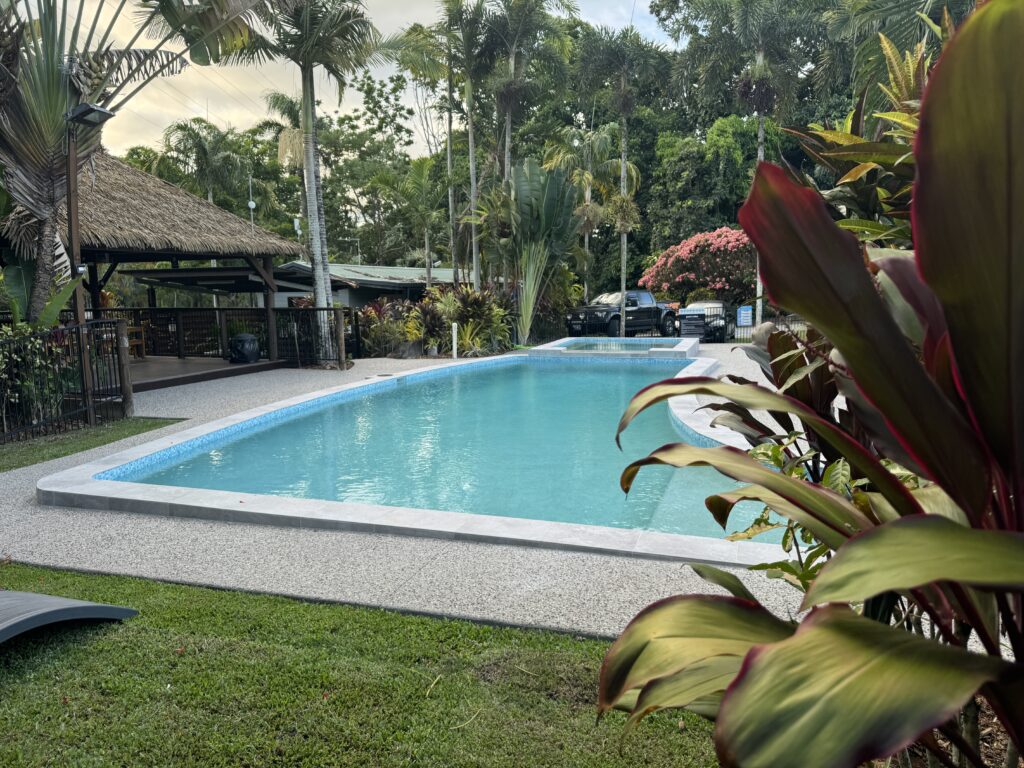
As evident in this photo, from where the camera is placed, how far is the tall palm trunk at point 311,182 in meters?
14.6

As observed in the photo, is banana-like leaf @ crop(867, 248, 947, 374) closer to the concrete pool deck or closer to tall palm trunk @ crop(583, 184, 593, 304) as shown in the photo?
the concrete pool deck

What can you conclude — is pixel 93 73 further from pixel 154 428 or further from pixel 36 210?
pixel 154 428

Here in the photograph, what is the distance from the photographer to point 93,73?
9.17 metres

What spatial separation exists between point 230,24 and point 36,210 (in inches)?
166

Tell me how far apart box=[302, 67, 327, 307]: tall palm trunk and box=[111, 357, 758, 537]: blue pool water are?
4.54 metres

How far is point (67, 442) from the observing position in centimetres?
799

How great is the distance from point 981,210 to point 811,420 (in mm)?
387

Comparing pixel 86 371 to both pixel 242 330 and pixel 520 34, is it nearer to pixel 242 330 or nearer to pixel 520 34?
pixel 242 330

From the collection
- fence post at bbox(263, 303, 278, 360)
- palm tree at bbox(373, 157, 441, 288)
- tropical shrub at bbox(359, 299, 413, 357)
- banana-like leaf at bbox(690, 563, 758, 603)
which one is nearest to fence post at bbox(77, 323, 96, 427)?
fence post at bbox(263, 303, 278, 360)

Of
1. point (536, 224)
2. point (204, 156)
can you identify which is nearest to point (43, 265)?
point (536, 224)

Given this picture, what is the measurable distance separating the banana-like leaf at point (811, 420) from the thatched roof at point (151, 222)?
11993 millimetres

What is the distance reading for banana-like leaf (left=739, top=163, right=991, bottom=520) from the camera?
88cm

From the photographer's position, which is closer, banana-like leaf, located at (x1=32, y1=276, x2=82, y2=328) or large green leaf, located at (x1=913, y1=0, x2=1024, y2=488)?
large green leaf, located at (x1=913, y1=0, x2=1024, y2=488)

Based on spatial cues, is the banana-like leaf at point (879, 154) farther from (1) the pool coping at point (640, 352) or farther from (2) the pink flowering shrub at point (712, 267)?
(2) the pink flowering shrub at point (712, 267)
